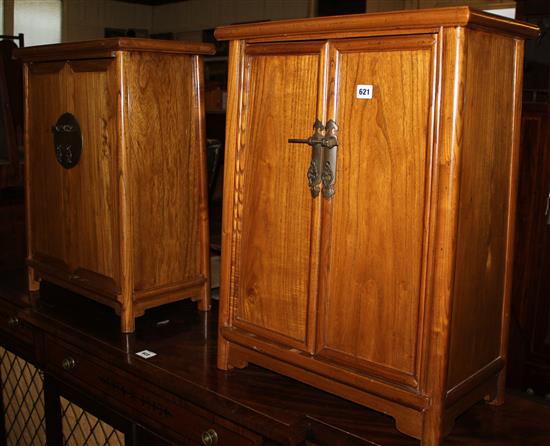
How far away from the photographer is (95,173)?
2334 millimetres

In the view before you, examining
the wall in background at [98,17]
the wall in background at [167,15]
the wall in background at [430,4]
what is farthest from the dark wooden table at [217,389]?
the wall in background at [98,17]

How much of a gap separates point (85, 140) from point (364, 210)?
1155mm

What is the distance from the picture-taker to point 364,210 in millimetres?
1630

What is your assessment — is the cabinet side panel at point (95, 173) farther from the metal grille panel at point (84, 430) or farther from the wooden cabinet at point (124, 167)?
the metal grille panel at point (84, 430)

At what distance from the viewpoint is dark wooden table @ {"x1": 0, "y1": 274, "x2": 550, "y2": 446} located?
1696 mm

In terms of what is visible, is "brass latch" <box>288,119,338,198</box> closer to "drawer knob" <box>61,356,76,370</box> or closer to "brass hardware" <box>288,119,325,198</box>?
"brass hardware" <box>288,119,325,198</box>

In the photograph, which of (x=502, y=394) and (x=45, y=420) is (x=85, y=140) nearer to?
(x=45, y=420)

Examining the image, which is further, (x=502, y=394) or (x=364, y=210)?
(x=502, y=394)

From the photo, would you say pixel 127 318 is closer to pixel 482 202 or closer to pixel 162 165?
pixel 162 165

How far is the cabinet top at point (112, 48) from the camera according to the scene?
2152 millimetres

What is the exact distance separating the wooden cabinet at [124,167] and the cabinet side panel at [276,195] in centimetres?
52

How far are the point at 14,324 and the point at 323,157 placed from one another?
1.54 m

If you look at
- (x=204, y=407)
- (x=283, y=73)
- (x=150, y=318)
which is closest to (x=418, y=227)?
(x=283, y=73)

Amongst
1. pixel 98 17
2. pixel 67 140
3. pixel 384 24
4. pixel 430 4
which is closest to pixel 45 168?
pixel 67 140
